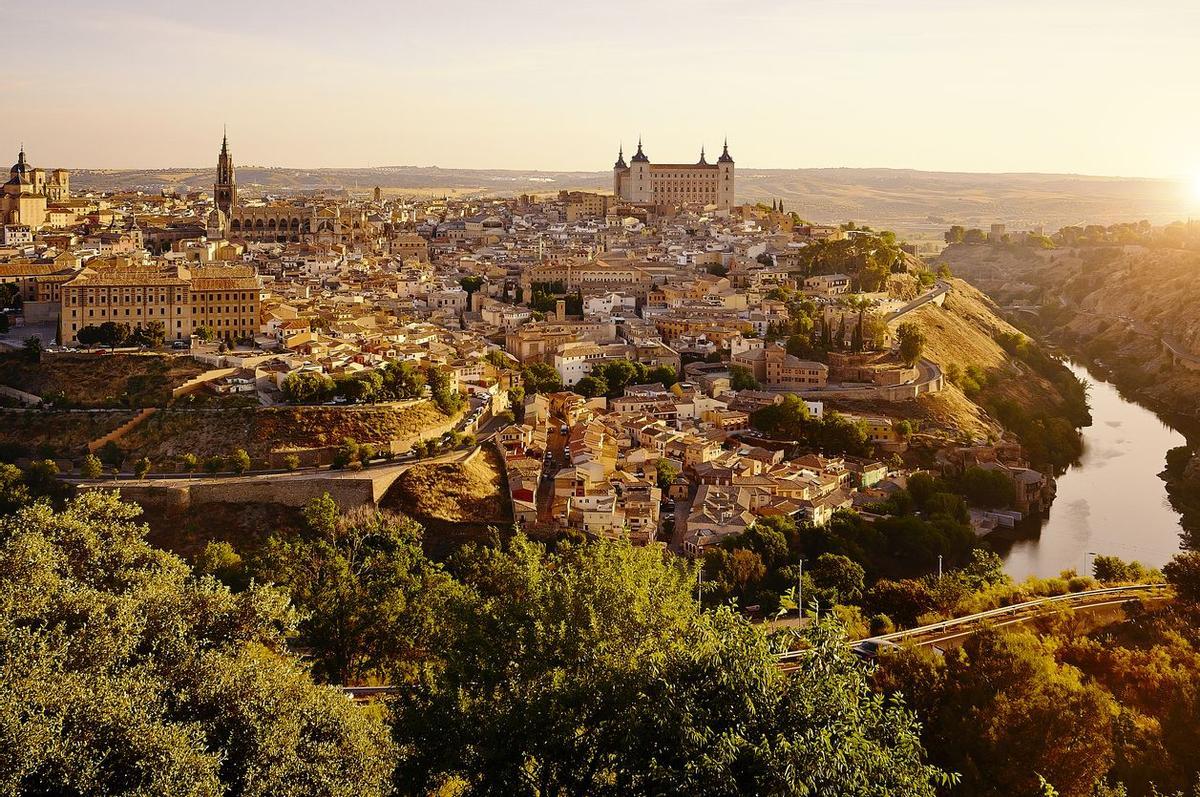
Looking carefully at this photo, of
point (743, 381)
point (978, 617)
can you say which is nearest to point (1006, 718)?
point (978, 617)

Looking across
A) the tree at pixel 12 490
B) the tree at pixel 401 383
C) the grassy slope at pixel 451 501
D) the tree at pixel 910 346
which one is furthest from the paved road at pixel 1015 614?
the tree at pixel 910 346

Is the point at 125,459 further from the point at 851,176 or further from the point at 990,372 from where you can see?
the point at 851,176

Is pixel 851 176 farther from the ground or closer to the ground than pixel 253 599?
farther from the ground

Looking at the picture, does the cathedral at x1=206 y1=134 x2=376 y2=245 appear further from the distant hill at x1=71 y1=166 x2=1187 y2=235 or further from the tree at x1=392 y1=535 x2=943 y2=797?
the distant hill at x1=71 y1=166 x2=1187 y2=235

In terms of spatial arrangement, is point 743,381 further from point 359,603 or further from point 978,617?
point 359,603

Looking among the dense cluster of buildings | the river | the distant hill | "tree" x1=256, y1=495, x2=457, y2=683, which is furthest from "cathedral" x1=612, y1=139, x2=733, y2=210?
the distant hill

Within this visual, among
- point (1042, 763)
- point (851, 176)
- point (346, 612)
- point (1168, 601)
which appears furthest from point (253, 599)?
point (851, 176)
